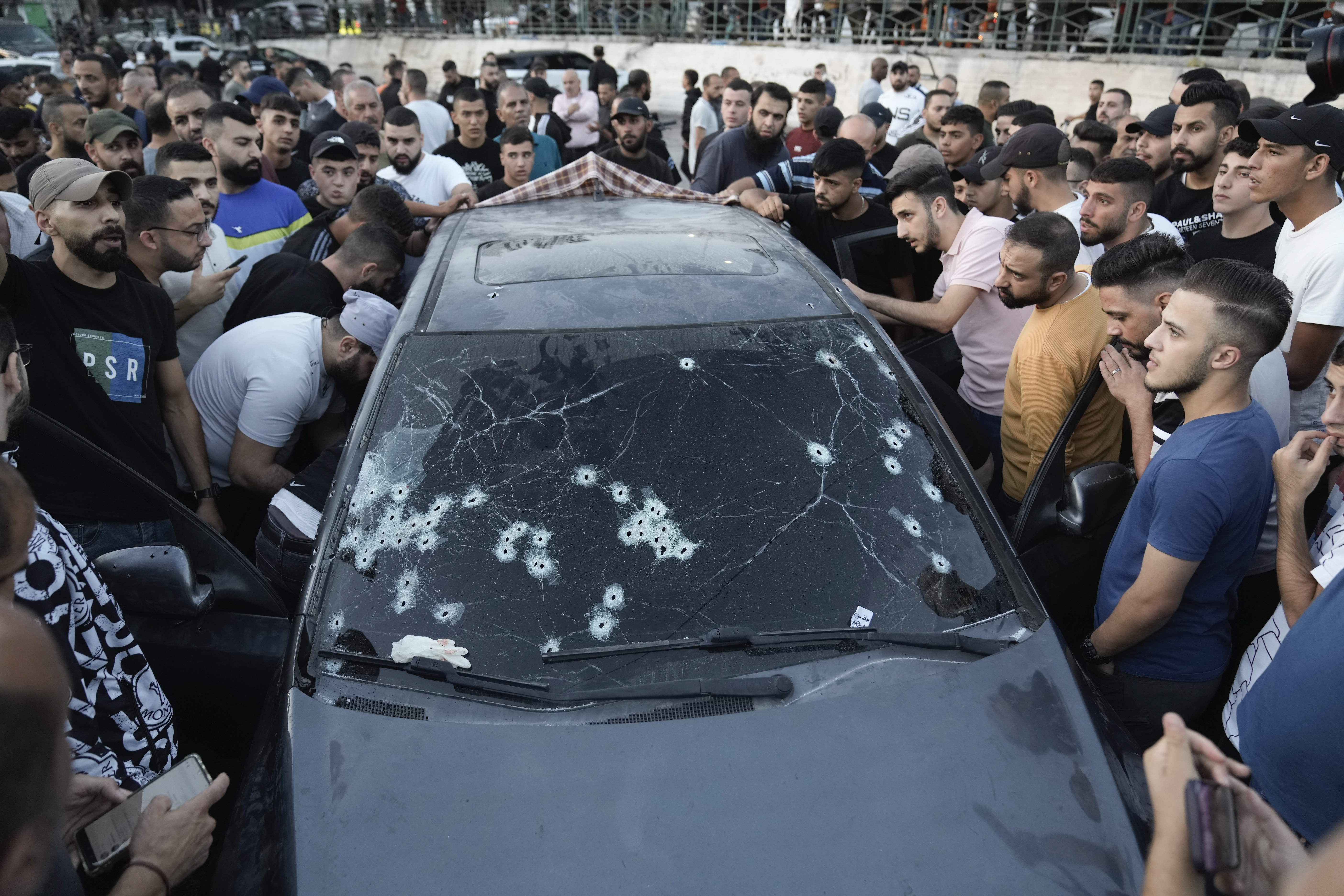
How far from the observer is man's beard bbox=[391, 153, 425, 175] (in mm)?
5473

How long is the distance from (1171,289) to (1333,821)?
1.53 metres

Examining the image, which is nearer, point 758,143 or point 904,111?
point 758,143

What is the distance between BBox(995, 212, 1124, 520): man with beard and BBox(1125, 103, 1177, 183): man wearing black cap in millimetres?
2873

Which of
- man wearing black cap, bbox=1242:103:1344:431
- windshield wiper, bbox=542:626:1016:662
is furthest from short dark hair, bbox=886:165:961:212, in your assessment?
windshield wiper, bbox=542:626:1016:662

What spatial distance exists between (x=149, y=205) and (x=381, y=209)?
101 cm

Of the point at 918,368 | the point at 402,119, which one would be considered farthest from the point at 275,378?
the point at 402,119

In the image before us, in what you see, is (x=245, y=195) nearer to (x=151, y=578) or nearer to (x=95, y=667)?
(x=151, y=578)

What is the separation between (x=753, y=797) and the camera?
4.96 feet

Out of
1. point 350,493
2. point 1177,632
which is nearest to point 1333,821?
point 1177,632

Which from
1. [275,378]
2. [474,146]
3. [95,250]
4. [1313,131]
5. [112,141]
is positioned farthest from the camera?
[474,146]

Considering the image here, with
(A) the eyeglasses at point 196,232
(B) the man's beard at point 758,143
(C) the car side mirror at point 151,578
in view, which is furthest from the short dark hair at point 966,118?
(C) the car side mirror at point 151,578

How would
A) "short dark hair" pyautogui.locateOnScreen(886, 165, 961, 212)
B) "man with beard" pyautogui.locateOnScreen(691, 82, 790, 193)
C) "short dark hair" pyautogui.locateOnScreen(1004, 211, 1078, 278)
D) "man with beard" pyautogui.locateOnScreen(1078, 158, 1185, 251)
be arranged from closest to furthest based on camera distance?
1. "short dark hair" pyautogui.locateOnScreen(1004, 211, 1078, 278)
2. "man with beard" pyautogui.locateOnScreen(1078, 158, 1185, 251)
3. "short dark hair" pyautogui.locateOnScreen(886, 165, 961, 212)
4. "man with beard" pyautogui.locateOnScreen(691, 82, 790, 193)

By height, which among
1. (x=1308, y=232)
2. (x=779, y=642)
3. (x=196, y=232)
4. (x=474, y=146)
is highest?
(x=1308, y=232)

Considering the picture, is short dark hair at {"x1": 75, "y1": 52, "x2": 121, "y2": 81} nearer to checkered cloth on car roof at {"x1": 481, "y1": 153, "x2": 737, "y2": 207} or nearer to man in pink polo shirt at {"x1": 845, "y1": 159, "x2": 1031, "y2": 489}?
checkered cloth on car roof at {"x1": 481, "y1": 153, "x2": 737, "y2": 207}
